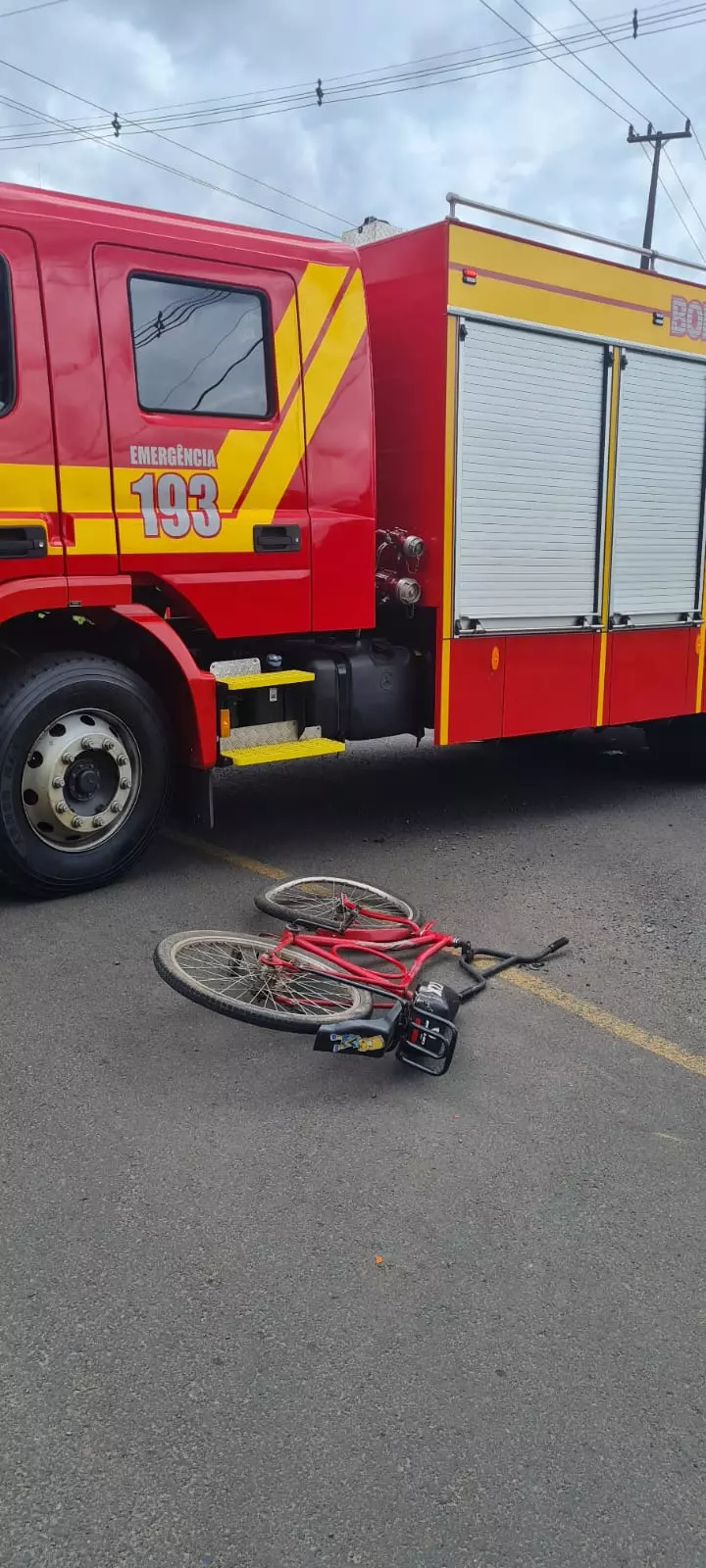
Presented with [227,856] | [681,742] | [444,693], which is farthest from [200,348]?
[681,742]

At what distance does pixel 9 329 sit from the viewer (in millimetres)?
4863

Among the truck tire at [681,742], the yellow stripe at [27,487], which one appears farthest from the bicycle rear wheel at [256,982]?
the truck tire at [681,742]

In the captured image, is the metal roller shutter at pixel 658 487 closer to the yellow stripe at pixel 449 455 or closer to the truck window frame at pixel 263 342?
the yellow stripe at pixel 449 455

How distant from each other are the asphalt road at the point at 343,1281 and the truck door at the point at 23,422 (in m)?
1.61

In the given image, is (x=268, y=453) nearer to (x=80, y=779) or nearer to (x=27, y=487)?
(x=27, y=487)

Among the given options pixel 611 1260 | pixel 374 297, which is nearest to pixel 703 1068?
pixel 611 1260

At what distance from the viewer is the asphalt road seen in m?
2.07

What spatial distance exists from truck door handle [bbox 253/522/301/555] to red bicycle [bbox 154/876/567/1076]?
1693mm

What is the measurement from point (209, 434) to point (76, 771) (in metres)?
1.69

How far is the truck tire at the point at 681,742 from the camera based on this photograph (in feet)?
27.8

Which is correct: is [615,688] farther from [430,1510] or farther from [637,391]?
[430,1510]

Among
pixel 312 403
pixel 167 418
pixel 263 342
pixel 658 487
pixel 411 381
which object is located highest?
pixel 263 342

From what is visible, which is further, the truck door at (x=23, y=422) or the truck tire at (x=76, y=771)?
the truck tire at (x=76, y=771)

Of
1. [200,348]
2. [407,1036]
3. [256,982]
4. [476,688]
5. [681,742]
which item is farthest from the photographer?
[681,742]
